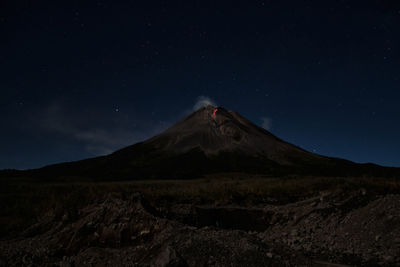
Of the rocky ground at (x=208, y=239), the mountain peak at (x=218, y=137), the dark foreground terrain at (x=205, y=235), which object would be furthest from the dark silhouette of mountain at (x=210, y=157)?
the rocky ground at (x=208, y=239)

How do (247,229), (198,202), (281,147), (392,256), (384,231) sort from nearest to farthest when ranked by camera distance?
(392,256)
(384,231)
(247,229)
(198,202)
(281,147)

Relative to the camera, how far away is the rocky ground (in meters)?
6.95

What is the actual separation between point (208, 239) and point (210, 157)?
103m

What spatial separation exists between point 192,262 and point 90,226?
5091 mm

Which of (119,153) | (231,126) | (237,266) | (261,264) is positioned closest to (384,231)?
(261,264)

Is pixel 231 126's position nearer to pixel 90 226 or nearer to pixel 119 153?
pixel 119 153

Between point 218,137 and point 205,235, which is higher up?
point 218,137

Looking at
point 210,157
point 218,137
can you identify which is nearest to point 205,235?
point 210,157

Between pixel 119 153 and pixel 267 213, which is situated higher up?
pixel 119 153

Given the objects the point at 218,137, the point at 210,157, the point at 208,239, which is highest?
the point at 218,137

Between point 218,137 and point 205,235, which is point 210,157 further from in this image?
point 205,235

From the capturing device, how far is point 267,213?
1493cm

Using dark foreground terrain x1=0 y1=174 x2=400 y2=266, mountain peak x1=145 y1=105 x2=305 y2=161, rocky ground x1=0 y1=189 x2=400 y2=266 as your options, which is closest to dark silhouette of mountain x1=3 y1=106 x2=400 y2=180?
mountain peak x1=145 y1=105 x2=305 y2=161

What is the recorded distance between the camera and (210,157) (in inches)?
4336
